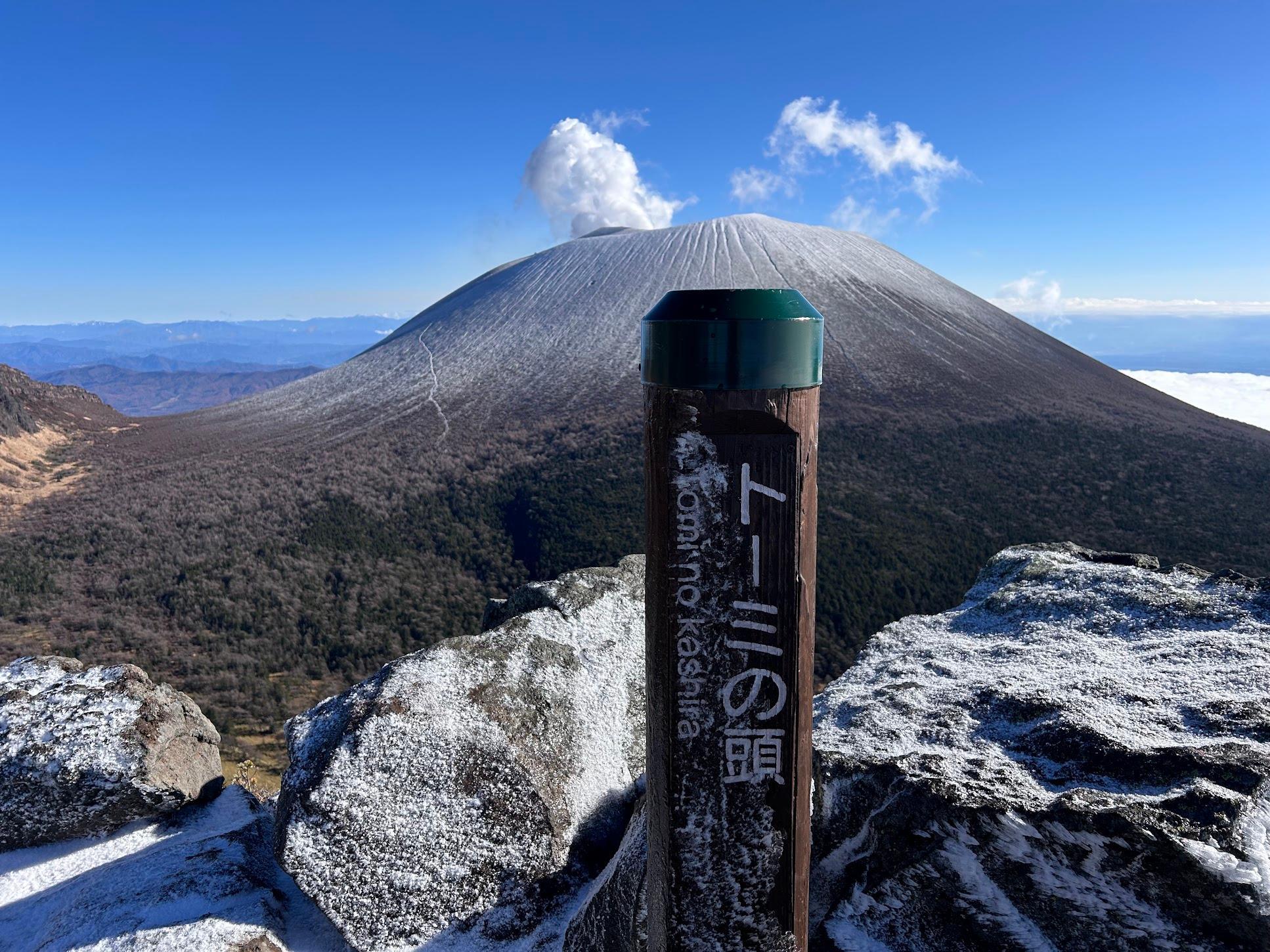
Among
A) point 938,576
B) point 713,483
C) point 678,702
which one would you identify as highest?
point 713,483

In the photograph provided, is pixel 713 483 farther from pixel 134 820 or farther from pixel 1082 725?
pixel 134 820

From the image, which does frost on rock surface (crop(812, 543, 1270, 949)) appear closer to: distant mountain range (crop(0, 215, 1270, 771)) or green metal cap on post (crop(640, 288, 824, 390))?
green metal cap on post (crop(640, 288, 824, 390))

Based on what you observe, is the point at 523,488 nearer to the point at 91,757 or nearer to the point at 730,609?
the point at 91,757

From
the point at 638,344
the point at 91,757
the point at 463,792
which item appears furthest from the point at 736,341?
the point at 638,344

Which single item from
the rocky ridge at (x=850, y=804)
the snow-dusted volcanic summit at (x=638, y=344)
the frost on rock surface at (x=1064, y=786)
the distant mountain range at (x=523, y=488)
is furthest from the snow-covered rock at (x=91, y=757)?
the snow-dusted volcanic summit at (x=638, y=344)

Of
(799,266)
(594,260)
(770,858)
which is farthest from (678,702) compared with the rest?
(594,260)

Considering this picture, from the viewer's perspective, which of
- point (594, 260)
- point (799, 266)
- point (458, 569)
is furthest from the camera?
point (594, 260)

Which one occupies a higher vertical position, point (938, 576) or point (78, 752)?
point (78, 752)
